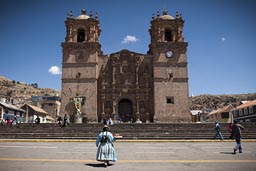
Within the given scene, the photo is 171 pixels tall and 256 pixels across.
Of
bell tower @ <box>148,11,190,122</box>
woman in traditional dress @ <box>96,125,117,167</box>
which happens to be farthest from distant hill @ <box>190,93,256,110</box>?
woman in traditional dress @ <box>96,125,117,167</box>

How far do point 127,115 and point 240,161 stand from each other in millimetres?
27883

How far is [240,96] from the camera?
375ft

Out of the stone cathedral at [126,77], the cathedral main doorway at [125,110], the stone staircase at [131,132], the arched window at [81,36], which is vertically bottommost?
the stone staircase at [131,132]

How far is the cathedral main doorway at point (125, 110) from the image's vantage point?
37.2 m

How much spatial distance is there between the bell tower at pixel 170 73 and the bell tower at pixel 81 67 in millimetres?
8325

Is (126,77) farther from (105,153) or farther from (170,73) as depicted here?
(105,153)

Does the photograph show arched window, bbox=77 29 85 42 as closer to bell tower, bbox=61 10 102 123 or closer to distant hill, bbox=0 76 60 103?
bell tower, bbox=61 10 102 123

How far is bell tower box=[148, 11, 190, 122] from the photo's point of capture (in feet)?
118

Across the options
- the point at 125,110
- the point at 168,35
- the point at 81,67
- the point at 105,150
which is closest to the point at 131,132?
the point at 105,150

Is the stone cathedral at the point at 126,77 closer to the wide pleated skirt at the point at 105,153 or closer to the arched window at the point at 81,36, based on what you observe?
the arched window at the point at 81,36

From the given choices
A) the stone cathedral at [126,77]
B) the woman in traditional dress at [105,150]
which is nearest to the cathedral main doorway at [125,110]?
the stone cathedral at [126,77]

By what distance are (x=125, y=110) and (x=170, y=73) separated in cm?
808

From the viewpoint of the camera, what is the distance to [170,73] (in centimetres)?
3681

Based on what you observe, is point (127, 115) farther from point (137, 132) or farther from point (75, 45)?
point (137, 132)
